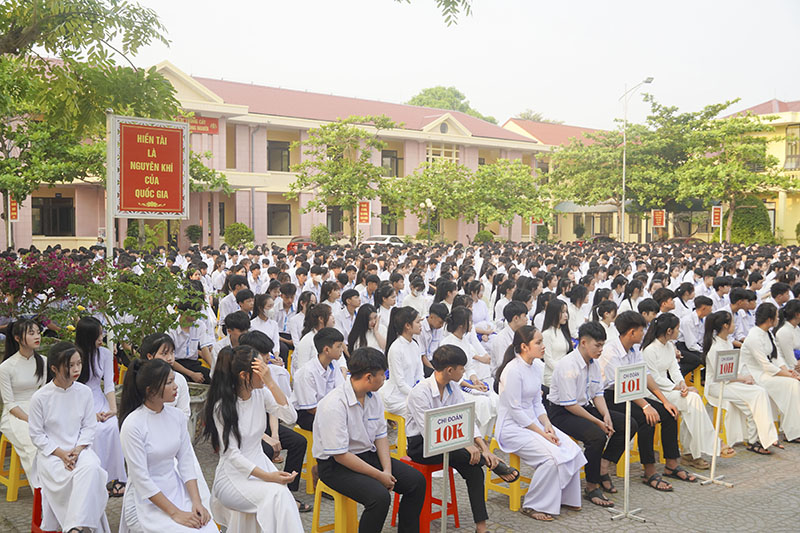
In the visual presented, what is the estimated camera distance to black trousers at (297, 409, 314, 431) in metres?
5.92

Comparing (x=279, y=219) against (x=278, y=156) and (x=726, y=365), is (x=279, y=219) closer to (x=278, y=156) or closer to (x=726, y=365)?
(x=278, y=156)

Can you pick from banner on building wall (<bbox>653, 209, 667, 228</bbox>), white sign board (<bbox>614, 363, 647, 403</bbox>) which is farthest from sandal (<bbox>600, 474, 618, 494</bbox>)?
banner on building wall (<bbox>653, 209, 667, 228</bbox>)

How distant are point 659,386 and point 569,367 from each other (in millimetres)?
1362

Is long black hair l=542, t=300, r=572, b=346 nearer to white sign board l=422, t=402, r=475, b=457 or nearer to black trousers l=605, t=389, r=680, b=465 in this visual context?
black trousers l=605, t=389, r=680, b=465

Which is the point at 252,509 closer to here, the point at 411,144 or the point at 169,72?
the point at 169,72

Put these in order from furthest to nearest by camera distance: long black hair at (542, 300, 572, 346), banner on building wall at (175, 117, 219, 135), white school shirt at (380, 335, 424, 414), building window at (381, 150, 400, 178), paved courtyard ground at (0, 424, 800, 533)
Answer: building window at (381, 150, 400, 178)
banner on building wall at (175, 117, 219, 135)
long black hair at (542, 300, 572, 346)
white school shirt at (380, 335, 424, 414)
paved courtyard ground at (0, 424, 800, 533)

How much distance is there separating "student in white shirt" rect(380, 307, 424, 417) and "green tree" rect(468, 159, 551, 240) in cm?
2668

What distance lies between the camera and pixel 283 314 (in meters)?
9.81

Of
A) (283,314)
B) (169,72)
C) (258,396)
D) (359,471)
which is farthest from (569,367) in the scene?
(169,72)

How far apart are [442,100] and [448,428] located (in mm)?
63324

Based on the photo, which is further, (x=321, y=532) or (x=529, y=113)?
(x=529, y=113)

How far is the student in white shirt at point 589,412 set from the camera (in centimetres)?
585

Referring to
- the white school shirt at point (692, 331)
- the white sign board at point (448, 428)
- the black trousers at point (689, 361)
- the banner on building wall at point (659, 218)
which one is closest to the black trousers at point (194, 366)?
the white sign board at point (448, 428)

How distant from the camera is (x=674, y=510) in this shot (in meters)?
5.55
